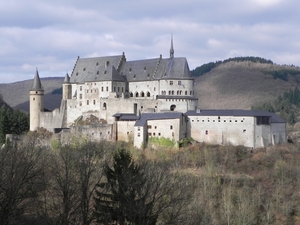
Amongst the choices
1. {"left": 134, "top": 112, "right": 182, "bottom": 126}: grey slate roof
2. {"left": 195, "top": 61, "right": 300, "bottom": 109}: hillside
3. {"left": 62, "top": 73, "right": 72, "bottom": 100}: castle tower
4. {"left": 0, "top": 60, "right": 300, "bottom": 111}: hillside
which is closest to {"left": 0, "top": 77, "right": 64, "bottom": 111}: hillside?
{"left": 0, "top": 60, "right": 300, "bottom": 111}: hillside

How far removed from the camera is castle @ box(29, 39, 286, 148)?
162ft

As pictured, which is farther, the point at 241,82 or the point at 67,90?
the point at 241,82

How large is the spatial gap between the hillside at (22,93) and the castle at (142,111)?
2781 inches

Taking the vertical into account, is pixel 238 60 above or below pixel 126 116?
above

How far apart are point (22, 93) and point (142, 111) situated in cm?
12812

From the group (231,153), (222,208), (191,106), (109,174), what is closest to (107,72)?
(191,106)

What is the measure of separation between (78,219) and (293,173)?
29.8m

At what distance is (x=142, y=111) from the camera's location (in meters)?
54.4

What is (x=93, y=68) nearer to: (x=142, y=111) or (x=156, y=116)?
(x=142, y=111)

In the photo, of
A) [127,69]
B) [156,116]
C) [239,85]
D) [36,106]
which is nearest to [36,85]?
[36,106]

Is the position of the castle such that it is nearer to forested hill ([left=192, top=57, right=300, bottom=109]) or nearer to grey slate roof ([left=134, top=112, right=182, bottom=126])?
grey slate roof ([left=134, top=112, right=182, bottom=126])

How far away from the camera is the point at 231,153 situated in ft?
161

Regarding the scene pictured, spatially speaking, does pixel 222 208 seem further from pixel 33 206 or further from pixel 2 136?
pixel 2 136

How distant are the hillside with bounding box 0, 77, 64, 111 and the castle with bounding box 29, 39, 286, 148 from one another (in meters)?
70.6
